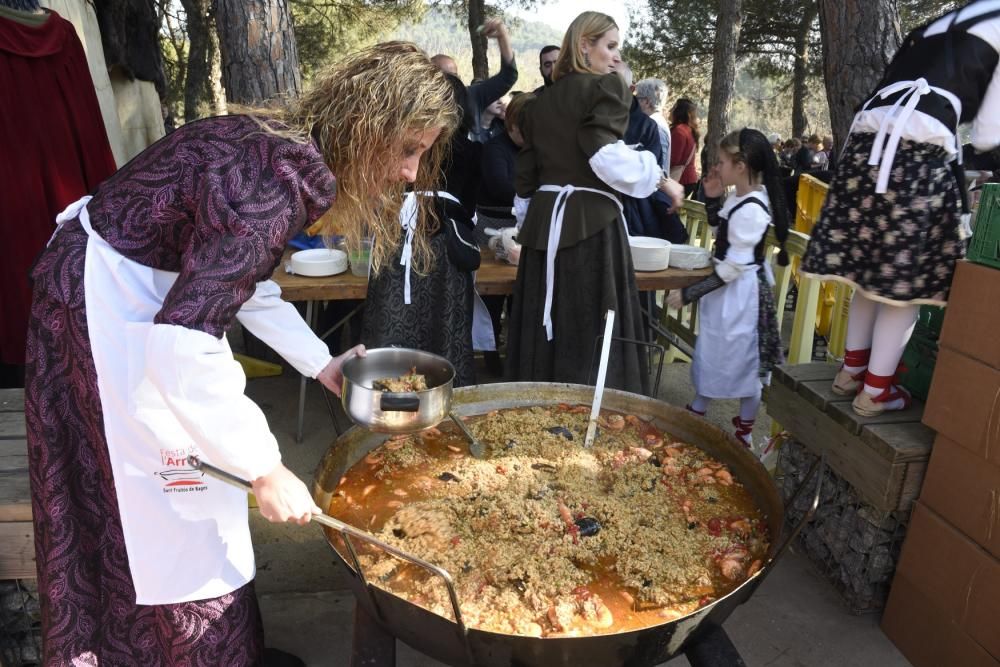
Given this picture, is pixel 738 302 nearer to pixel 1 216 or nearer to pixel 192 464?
pixel 192 464

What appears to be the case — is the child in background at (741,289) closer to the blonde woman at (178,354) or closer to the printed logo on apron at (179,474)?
the blonde woman at (178,354)

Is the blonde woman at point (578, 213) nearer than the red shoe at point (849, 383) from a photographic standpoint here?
No

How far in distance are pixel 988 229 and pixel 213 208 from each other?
1933 millimetres

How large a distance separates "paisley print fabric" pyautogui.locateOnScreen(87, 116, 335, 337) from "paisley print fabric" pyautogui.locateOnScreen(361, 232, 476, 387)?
202cm

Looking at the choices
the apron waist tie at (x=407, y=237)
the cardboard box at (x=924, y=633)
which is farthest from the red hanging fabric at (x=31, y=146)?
the cardboard box at (x=924, y=633)

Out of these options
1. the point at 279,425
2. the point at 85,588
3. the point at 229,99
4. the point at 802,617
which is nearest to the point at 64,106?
the point at 229,99

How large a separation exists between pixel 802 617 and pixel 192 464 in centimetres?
211

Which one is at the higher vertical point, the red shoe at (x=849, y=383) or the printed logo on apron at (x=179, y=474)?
the printed logo on apron at (x=179, y=474)

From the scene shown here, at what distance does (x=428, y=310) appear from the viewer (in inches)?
141

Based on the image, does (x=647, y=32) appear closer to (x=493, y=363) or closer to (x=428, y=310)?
(x=493, y=363)

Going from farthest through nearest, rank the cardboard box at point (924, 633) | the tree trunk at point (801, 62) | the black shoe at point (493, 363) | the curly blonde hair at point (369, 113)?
the tree trunk at point (801, 62)
the black shoe at point (493, 363)
the cardboard box at point (924, 633)
the curly blonde hair at point (369, 113)

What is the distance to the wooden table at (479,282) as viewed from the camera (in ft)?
10.5

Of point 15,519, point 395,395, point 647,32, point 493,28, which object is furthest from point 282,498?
point 647,32

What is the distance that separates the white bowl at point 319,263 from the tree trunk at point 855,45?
3.11 metres
